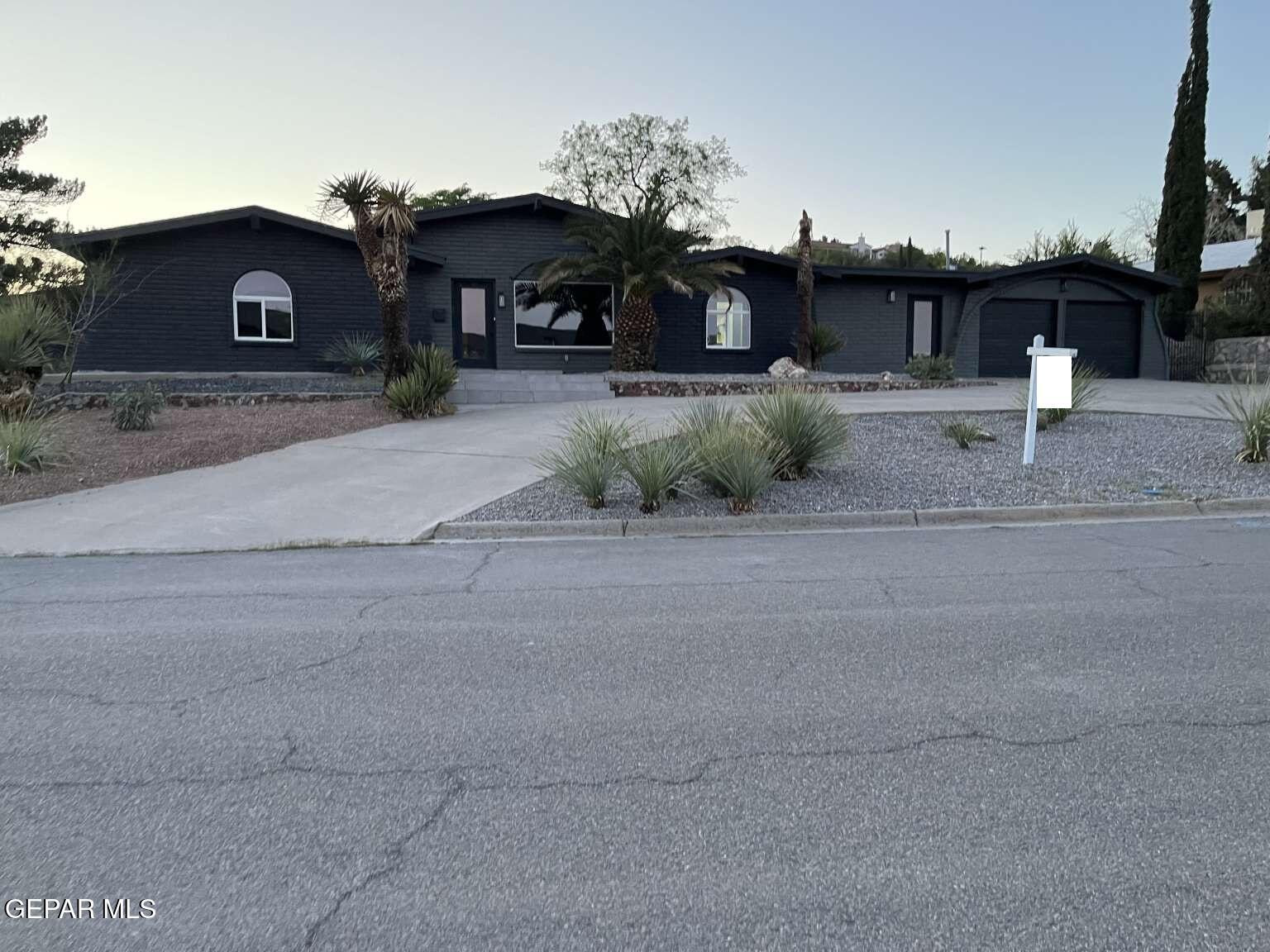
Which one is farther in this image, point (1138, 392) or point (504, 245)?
point (504, 245)

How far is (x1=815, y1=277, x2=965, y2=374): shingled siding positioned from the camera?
2536 cm

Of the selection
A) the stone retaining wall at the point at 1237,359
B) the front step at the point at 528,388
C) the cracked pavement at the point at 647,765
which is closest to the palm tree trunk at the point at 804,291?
the front step at the point at 528,388

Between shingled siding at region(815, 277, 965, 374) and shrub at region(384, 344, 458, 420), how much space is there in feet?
40.8

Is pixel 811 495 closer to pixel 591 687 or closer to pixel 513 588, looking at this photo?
pixel 513 588

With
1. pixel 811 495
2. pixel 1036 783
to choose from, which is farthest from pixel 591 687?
pixel 811 495

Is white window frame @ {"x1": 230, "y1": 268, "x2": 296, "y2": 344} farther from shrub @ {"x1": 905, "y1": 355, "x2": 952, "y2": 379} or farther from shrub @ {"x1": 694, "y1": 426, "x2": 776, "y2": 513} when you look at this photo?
shrub @ {"x1": 905, "y1": 355, "x2": 952, "y2": 379}

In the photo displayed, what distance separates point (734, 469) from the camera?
944 cm

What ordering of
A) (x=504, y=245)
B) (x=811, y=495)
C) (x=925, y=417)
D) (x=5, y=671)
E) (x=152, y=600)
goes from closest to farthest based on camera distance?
(x=5, y=671), (x=152, y=600), (x=811, y=495), (x=925, y=417), (x=504, y=245)

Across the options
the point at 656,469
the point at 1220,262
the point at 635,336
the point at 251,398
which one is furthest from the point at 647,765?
the point at 1220,262

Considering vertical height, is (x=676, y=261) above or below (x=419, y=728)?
above

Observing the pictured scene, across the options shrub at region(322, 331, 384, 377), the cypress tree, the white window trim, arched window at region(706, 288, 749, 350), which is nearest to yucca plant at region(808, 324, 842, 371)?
arched window at region(706, 288, 749, 350)

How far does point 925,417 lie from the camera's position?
50.3 feet

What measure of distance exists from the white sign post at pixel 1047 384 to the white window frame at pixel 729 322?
42.5 ft

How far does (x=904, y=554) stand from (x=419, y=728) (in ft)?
16.5
